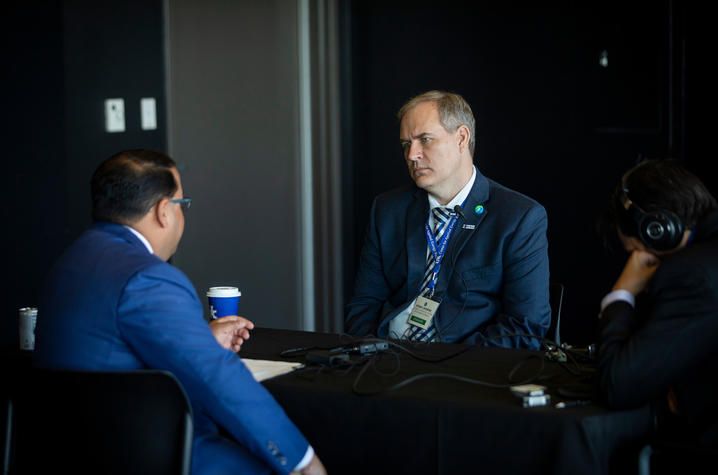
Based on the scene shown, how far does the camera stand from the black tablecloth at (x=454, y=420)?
1.45 metres

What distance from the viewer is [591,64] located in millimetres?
3803

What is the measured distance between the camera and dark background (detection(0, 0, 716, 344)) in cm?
353

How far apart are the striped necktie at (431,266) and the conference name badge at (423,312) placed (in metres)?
0.04

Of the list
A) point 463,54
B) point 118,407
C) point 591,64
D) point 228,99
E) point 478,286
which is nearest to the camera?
point 118,407

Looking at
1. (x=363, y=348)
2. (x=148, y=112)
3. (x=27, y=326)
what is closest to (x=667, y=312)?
(x=363, y=348)

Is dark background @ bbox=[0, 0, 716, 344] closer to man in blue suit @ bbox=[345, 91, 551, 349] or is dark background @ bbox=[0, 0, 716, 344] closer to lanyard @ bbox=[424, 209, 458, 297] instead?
man in blue suit @ bbox=[345, 91, 551, 349]

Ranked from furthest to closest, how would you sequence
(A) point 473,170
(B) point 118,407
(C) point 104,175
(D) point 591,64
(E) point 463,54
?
(E) point 463,54 < (D) point 591,64 < (A) point 473,170 < (C) point 104,175 < (B) point 118,407

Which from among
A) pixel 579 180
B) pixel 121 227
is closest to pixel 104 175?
pixel 121 227

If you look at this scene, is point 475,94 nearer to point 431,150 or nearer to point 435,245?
point 431,150

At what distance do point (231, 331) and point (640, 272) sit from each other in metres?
1.07

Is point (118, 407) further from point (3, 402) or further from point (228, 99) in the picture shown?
point (228, 99)

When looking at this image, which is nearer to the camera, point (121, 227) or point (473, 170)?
point (121, 227)

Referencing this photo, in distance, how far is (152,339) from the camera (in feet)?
4.98

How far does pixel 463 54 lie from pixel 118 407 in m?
3.23
